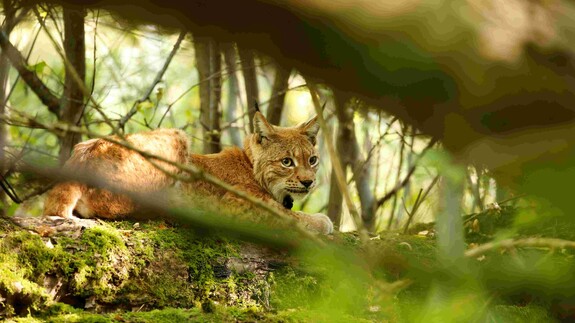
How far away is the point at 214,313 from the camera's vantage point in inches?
138

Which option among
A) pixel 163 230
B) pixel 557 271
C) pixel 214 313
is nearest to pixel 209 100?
pixel 163 230

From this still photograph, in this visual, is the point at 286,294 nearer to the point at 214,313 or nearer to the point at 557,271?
the point at 214,313

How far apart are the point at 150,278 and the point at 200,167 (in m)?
2.31

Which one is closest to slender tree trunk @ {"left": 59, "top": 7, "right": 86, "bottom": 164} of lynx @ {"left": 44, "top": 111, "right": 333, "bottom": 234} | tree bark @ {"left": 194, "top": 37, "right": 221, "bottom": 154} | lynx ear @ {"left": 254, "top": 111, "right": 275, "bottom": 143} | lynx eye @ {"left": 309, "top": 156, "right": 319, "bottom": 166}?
A: tree bark @ {"left": 194, "top": 37, "right": 221, "bottom": 154}

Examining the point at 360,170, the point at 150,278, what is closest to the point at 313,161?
the point at 360,170

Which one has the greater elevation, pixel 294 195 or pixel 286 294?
pixel 294 195

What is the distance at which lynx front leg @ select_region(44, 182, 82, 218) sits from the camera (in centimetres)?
512

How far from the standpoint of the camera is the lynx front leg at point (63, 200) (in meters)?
5.12

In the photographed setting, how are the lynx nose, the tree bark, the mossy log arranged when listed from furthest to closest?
the tree bark < the lynx nose < the mossy log

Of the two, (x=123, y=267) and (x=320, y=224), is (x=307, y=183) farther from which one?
(x=123, y=267)

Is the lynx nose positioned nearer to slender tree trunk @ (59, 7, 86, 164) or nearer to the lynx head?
the lynx head

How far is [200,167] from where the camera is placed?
6664 millimetres

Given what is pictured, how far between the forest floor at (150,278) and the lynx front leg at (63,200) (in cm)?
37

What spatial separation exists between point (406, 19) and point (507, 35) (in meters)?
0.17
